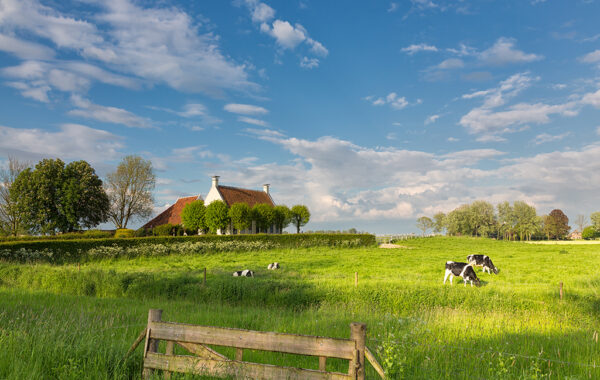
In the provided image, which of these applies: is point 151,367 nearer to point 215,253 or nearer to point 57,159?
point 215,253

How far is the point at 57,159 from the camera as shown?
4641cm

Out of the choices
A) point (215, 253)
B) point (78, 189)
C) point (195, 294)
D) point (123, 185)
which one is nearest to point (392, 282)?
point (195, 294)

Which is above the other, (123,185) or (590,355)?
(123,185)

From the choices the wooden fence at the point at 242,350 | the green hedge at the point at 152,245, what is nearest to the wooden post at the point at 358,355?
the wooden fence at the point at 242,350

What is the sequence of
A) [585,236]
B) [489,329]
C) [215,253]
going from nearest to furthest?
[489,329], [215,253], [585,236]

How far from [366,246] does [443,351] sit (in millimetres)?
37327

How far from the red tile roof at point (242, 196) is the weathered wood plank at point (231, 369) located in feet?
159

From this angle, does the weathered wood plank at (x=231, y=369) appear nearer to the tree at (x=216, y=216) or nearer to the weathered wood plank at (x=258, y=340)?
the weathered wood plank at (x=258, y=340)

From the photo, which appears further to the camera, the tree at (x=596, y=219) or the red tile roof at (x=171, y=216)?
the tree at (x=596, y=219)

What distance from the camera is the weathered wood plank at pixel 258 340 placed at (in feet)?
16.3

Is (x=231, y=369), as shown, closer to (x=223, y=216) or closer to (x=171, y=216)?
(x=223, y=216)

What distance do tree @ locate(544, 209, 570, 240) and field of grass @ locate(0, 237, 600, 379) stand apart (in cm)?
8550

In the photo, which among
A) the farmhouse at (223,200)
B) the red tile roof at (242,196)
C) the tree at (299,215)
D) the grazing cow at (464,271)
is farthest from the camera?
the tree at (299,215)

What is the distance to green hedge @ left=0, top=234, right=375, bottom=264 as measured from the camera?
27.0 m
